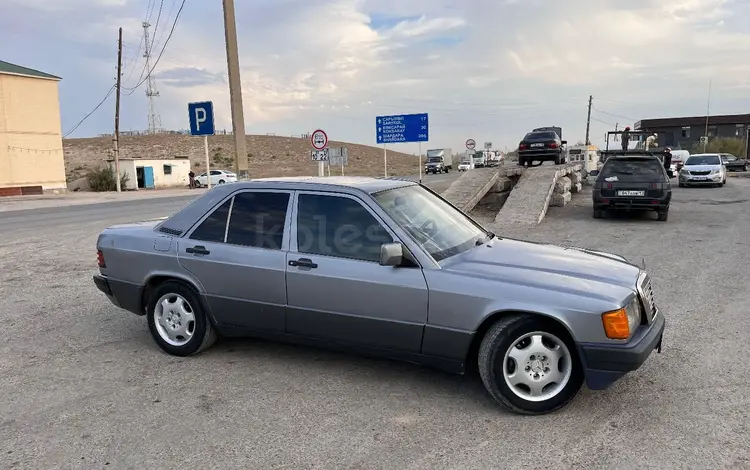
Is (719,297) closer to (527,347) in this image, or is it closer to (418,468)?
(527,347)

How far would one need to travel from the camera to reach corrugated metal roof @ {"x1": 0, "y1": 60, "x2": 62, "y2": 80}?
3553 cm

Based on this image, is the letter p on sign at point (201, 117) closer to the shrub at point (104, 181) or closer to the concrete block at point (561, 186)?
the concrete block at point (561, 186)

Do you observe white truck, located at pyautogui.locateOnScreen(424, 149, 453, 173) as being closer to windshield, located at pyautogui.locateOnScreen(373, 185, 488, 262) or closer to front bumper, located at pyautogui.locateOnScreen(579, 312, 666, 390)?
windshield, located at pyautogui.locateOnScreen(373, 185, 488, 262)

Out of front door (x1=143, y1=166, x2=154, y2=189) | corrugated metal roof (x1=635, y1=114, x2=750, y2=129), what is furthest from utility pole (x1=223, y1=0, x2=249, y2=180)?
corrugated metal roof (x1=635, y1=114, x2=750, y2=129)

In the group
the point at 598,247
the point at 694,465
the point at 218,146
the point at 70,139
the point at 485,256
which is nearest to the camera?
the point at 694,465

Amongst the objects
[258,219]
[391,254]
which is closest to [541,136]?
[258,219]

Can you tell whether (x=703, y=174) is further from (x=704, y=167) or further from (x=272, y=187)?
(x=272, y=187)

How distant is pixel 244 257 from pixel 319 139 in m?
12.9

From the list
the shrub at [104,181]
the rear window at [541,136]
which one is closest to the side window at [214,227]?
the rear window at [541,136]

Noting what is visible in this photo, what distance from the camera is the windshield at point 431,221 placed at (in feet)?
14.1

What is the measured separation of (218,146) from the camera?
301 ft

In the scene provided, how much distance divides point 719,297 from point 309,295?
17.2 feet

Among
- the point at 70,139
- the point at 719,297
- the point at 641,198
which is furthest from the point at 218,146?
the point at 719,297

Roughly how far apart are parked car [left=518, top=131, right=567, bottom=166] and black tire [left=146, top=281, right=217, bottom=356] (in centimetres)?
2228
